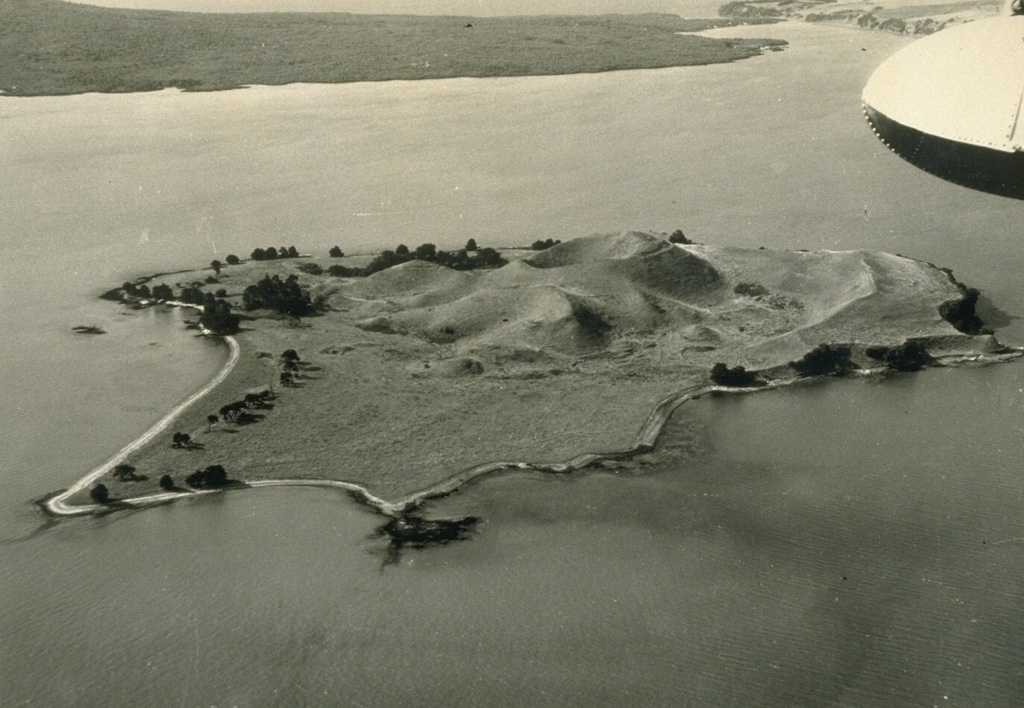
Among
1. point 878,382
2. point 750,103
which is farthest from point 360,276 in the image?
point 750,103

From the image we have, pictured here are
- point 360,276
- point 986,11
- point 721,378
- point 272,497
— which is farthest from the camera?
point 986,11

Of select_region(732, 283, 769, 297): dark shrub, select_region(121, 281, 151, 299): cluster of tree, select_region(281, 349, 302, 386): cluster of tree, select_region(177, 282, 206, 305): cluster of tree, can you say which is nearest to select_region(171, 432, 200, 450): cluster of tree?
select_region(281, 349, 302, 386): cluster of tree

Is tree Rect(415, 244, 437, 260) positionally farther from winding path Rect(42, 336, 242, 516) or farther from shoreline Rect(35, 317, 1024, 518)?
shoreline Rect(35, 317, 1024, 518)

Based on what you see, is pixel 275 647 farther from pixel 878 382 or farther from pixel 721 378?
pixel 878 382

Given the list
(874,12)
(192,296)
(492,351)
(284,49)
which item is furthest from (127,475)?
(874,12)

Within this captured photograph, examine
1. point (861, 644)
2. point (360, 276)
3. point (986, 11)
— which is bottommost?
point (861, 644)

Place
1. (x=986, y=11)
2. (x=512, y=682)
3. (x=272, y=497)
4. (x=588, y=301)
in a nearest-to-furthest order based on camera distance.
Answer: (x=512, y=682) < (x=272, y=497) < (x=588, y=301) < (x=986, y=11)

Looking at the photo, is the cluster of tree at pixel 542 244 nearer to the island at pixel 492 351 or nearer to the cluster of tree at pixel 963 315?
the island at pixel 492 351
